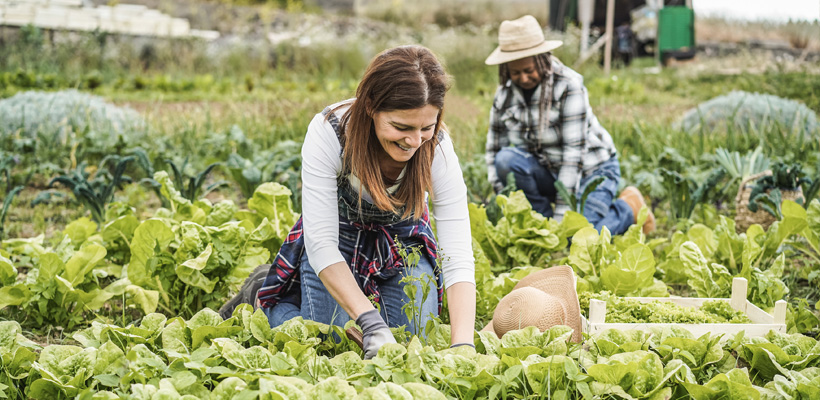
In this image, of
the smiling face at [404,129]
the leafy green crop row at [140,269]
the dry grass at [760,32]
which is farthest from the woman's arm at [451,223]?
the dry grass at [760,32]

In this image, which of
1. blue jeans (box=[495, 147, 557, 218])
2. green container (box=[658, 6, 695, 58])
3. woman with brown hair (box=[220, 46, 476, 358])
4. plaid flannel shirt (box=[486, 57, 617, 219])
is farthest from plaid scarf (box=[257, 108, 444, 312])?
green container (box=[658, 6, 695, 58])

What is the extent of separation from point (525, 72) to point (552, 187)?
725 millimetres

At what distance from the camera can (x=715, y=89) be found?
9.55 m

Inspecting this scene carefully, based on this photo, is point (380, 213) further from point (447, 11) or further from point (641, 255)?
point (447, 11)

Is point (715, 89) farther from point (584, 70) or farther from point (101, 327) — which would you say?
point (101, 327)

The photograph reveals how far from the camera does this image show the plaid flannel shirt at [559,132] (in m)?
3.61

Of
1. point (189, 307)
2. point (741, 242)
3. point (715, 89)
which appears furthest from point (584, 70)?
point (189, 307)

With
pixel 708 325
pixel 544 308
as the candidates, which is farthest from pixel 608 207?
pixel 544 308

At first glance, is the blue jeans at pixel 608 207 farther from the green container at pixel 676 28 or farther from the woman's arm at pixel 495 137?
the green container at pixel 676 28

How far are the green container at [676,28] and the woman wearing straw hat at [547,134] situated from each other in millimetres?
8993

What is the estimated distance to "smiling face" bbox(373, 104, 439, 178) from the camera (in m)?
1.88

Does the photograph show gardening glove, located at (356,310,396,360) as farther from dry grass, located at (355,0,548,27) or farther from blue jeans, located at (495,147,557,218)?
dry grass, located at (355,0,548,27)

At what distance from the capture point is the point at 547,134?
375 cm

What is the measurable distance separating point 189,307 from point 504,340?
1.35 meters
